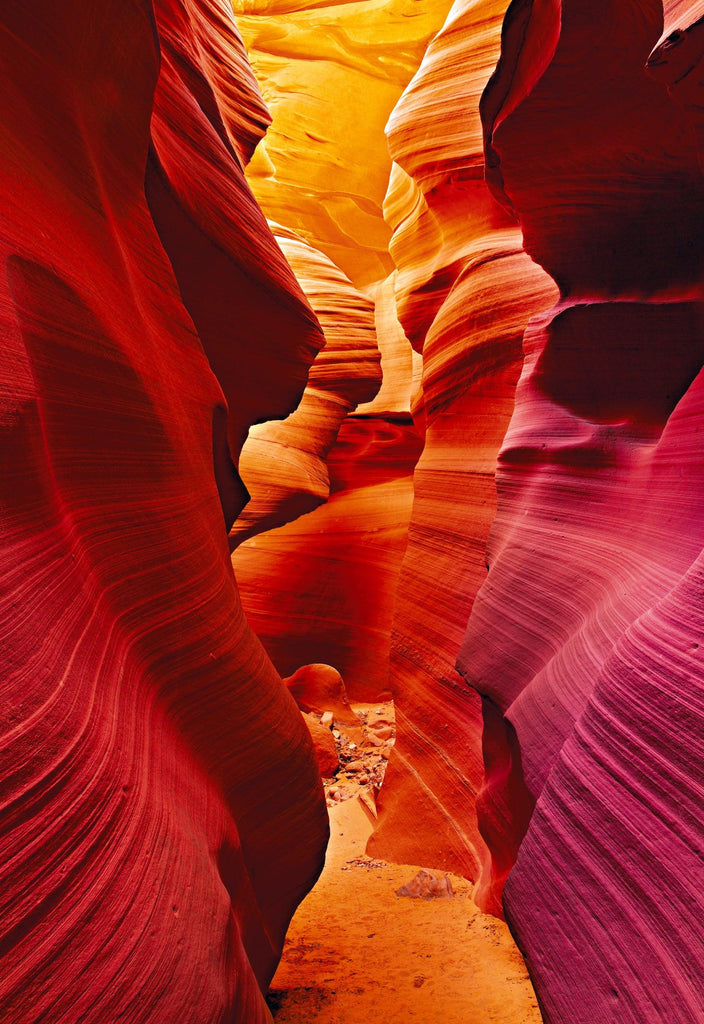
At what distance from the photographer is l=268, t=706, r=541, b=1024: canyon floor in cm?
260

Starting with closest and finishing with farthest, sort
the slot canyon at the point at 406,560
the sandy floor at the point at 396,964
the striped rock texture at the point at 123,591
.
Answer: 1. the striped rock texture at the point at 123,591
2. the slot canyon at the point at 406,560
3. the sandy floor at the point at 396,964

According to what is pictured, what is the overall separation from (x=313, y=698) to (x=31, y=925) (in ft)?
22.1

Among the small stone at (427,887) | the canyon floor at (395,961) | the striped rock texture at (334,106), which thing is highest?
the striped rock texture at (334,106)

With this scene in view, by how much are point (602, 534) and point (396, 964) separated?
224 centimetres

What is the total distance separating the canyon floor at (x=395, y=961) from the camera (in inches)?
103

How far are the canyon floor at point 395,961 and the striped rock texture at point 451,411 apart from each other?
0.52 meters

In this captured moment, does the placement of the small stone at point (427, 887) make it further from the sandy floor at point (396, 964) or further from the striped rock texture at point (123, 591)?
the striped rock texture at point (123, 591)

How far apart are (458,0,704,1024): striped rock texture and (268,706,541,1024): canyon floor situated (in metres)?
0.43

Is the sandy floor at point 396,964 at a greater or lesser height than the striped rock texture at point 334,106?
lesser

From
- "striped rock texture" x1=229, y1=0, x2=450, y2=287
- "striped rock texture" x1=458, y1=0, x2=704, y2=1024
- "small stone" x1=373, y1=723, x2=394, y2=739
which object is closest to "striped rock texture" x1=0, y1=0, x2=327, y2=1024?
"striped rock texture" x1=458, y1=0, x2=704, y2=1024

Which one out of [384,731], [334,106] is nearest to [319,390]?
[384,731]

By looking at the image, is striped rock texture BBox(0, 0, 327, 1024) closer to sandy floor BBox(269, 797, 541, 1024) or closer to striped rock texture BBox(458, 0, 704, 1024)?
sandy floor BBox(269, 797, 541, 1024)

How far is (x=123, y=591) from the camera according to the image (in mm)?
1786

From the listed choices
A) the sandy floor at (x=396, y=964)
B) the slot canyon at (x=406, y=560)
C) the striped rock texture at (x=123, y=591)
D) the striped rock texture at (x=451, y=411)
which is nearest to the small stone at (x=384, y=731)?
the slot canyon at (x=406, y=560)
